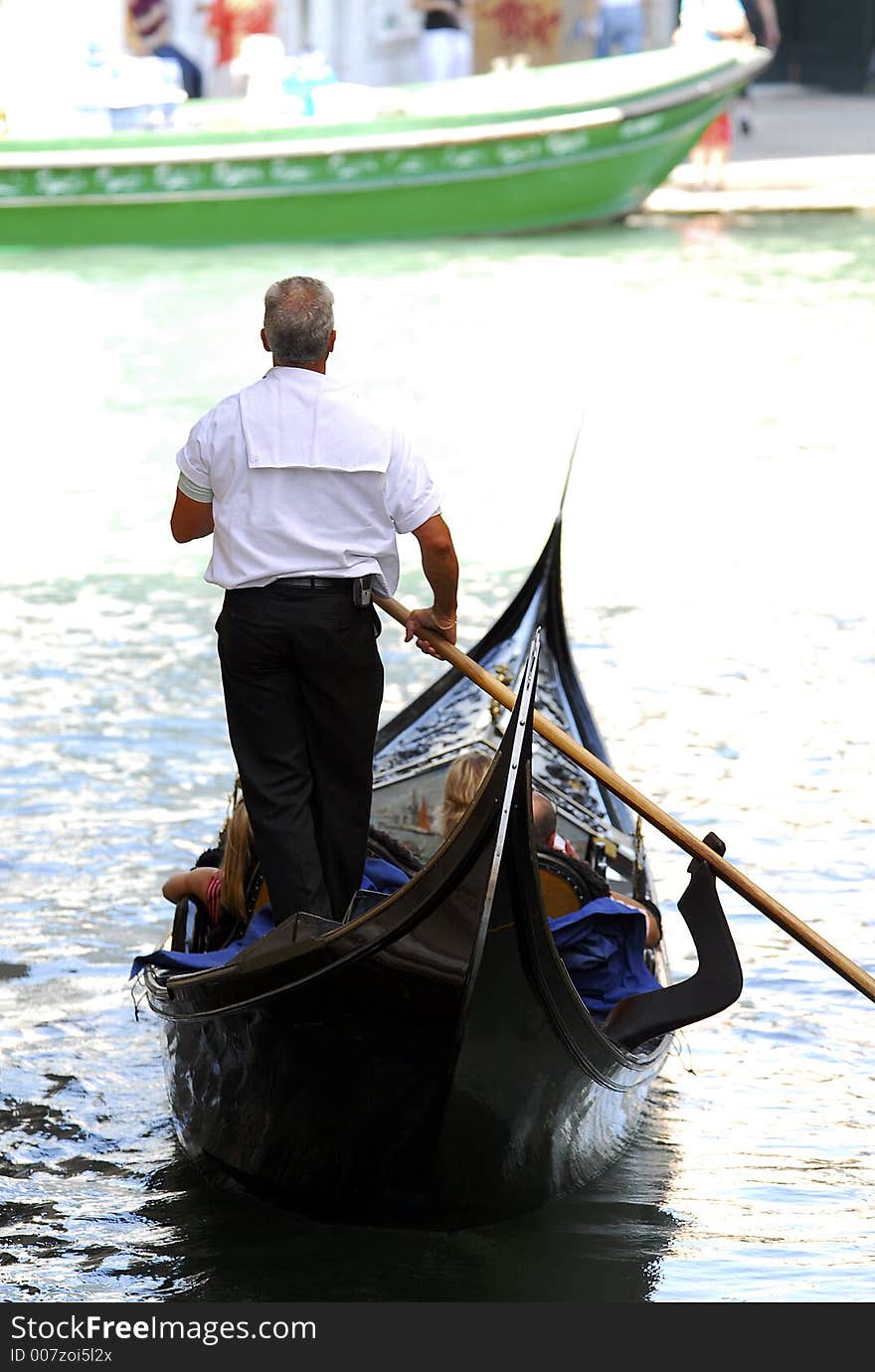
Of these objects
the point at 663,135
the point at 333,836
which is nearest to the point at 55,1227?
the point at 333,836

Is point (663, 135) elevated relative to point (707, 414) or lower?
elevated

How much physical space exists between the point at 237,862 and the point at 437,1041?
27.3 inches

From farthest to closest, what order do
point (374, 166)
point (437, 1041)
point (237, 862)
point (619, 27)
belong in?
point (619, 27) < point (374, 166) < point (237, 862) < point (437, 1041)

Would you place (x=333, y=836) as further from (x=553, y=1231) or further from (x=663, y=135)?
(x=663, y=135)

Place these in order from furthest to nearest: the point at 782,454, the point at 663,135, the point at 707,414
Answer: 1. the point at 663,135
2. the point at 707,414
3. the point at 782,454

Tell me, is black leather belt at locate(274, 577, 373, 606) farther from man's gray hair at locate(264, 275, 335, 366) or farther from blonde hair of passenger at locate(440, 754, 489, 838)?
blonde hair of passenger at locate(440, 754, 489, 838)

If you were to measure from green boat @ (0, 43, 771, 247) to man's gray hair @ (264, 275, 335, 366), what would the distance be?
427 inches

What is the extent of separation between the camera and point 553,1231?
132 inches

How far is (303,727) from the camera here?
3.25 meters

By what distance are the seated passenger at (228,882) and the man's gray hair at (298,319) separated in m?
0.69

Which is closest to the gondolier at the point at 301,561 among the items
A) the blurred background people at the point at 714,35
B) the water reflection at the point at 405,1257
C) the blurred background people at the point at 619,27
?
the water reflection at the point at 405,1257

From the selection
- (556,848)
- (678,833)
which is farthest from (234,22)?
(678,833)

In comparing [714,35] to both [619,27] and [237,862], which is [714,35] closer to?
[619,27]

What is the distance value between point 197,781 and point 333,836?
219cm
